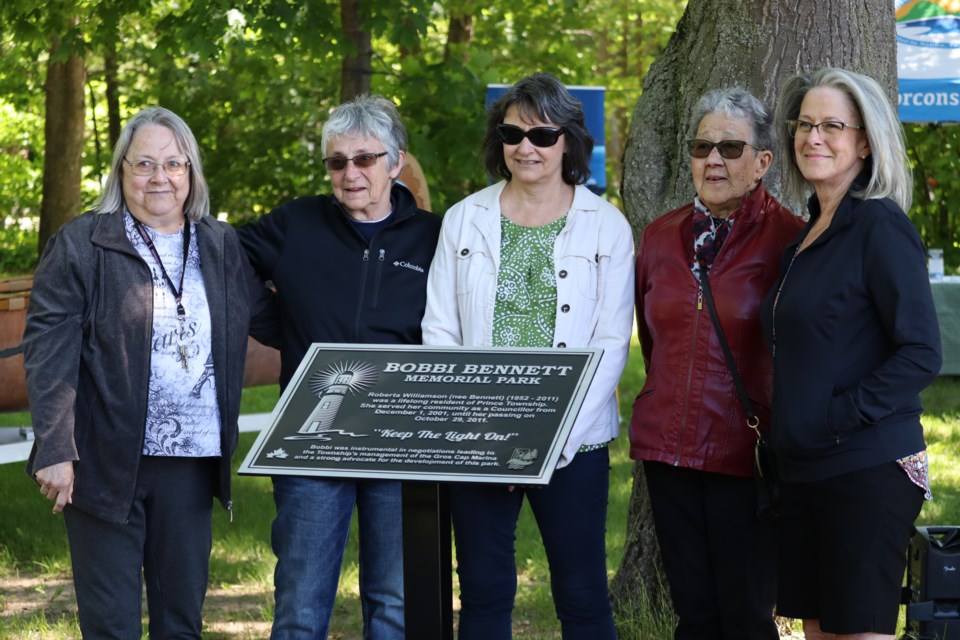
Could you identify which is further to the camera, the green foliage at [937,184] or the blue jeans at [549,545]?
the green foliage at [937,184]

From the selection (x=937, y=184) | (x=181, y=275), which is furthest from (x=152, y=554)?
(x=937, y=184)

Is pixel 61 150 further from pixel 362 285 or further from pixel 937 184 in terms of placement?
pixel 362 285

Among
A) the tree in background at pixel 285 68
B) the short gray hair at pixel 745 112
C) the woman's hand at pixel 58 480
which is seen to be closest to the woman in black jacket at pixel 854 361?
the short gray hair at pixel 745 112

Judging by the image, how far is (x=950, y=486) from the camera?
7941 millimetres

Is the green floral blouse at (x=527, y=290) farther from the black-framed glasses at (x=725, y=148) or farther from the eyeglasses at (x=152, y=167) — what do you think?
the eyeglasses at (x=152, y=167)

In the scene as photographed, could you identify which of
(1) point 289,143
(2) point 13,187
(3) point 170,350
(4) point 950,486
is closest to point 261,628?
(3) point 170,350

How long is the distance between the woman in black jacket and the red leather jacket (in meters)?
0.18

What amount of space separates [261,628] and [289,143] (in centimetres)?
737

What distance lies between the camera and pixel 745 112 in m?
3.75

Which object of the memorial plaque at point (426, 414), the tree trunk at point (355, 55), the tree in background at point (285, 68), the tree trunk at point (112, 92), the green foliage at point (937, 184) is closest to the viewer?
the memorial plaque at point (426, 414)

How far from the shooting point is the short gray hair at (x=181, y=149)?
12.8ft

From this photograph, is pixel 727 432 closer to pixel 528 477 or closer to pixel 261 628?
pixel 528 477

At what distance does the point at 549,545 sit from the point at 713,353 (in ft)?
2.61

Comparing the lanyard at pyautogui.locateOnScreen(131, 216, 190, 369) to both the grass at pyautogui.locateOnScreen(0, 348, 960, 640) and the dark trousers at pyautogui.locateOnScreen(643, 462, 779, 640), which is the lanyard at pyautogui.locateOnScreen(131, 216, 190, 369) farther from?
the grass at pyautogui.locateOnScreen(0, 348, 960, 640)
